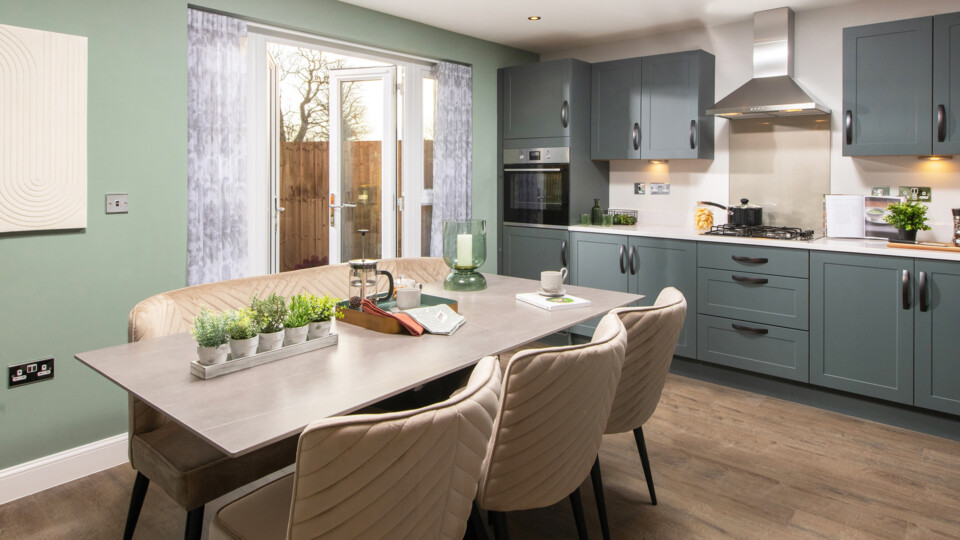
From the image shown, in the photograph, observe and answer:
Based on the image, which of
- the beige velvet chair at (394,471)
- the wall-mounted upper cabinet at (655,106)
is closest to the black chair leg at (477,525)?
the beige velvet chair at (394,471)

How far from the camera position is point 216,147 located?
332cm

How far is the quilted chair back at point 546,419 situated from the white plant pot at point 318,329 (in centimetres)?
65

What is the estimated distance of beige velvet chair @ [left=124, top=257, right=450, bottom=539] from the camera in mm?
1802

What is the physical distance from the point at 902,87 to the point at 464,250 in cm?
267

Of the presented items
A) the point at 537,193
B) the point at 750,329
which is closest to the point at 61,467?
the point at 537,193

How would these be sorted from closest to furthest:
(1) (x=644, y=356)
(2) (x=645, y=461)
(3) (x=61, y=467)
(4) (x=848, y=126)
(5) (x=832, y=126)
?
(1) (x=644, y=356), (2) (x=645, y=461), (3) (x=61, y=467), (4) (x=848, y=126), (5) (x=832, y=126)

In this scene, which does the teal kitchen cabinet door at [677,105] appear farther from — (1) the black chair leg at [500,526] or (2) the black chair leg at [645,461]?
(1) the black chair leg at [500,526]

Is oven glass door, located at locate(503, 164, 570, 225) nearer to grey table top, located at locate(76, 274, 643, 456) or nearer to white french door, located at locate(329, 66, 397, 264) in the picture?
white french door, located at locate(329, 66, 397, 264)

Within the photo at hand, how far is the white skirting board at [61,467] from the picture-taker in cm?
269

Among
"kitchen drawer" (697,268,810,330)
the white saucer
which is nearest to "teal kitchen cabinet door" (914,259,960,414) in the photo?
"kitchen drawer" (697,268,810,330)

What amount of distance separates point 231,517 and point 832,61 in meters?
4.27

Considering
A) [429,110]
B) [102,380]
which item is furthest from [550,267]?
[102,380]

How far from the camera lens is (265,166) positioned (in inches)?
148

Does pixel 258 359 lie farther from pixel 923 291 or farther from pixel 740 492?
pixel 923 291
